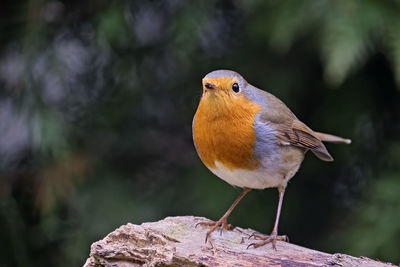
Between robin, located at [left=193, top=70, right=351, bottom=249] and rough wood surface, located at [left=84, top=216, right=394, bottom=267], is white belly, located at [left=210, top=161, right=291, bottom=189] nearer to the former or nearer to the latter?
robin, located at [left=193, top=70, right=351, bottom=249]

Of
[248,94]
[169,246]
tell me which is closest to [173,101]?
[248,94]

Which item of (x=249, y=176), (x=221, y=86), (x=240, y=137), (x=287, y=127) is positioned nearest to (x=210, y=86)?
(x=221, y=86)

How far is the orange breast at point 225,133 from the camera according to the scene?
3.08m

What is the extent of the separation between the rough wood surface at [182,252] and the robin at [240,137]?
14cm

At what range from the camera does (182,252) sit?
8.84 feet

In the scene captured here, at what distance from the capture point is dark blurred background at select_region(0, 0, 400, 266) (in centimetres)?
416

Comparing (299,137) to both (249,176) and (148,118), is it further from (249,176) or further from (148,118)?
(148,118)

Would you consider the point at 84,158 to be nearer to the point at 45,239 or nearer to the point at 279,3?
the point at 45,239

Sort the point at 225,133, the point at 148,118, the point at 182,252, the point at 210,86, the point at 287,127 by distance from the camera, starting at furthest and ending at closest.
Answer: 1. the point at 148,118
2. the point at 287,127
3. the point at 225,133
4. the point at 210,86
5. the point at 182,252

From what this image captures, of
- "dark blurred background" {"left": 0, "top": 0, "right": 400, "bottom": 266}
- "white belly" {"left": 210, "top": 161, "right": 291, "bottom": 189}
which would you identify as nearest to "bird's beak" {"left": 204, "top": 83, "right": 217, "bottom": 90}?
"white belly" {"left": 210, "top": 161, "right": 291, "bottom": 189}

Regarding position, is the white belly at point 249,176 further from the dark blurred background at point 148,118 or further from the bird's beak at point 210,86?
the dark blurred background at point 148,118

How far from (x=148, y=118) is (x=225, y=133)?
65.5 inches

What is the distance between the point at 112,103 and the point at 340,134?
5.65 ft

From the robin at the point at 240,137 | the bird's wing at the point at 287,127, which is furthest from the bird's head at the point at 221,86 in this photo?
the bird's wing at the point at 287,127
